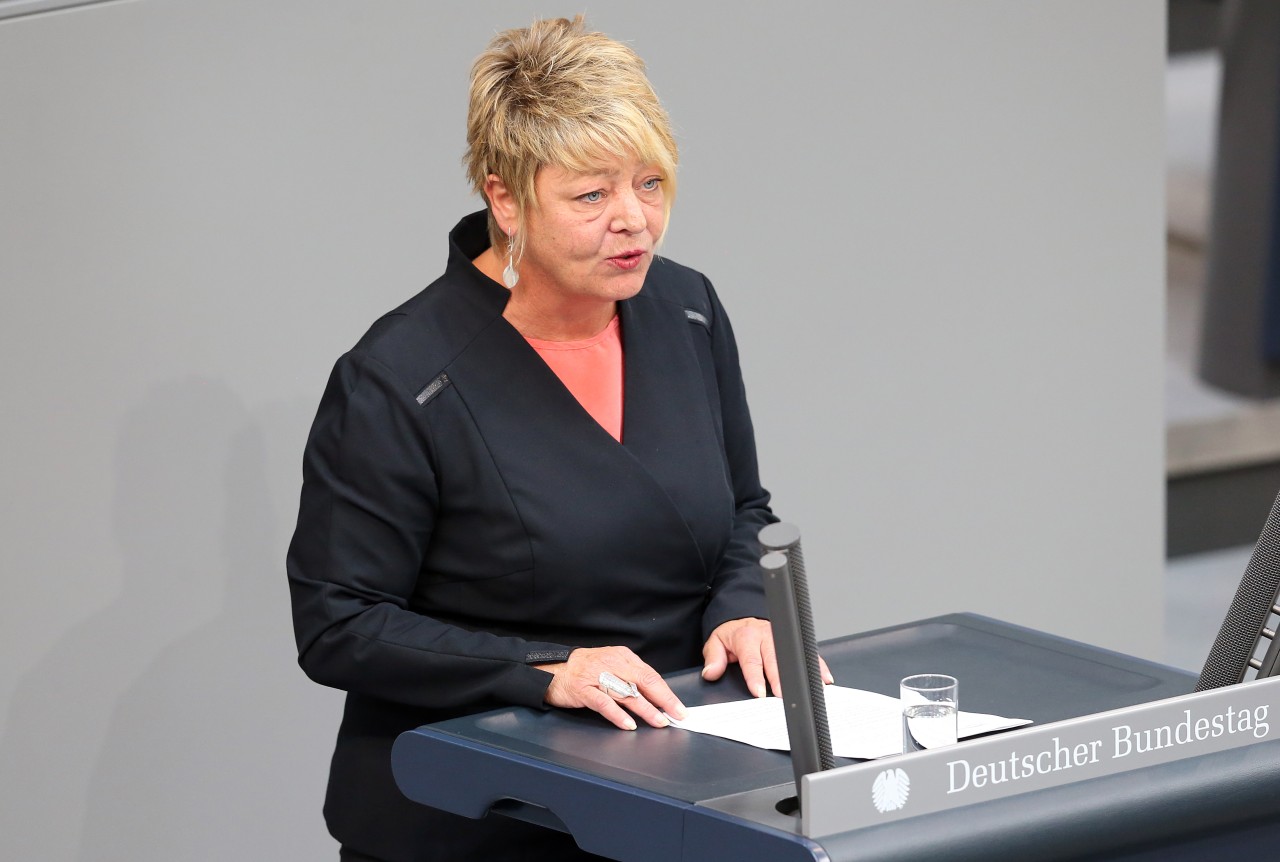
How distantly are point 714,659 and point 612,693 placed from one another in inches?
8.3

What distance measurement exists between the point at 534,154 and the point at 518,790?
0.70 metres

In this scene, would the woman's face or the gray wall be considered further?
the gray wall

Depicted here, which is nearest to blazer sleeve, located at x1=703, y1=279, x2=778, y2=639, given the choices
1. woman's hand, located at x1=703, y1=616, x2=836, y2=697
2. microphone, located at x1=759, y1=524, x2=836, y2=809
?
woman's hand, located at x1=703, y1=616, x2=836, y2=697

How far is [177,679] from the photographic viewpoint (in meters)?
2.86

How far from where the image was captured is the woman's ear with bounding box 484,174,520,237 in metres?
2.04

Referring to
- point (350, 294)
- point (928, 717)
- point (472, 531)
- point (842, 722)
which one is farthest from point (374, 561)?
point (350, 294)

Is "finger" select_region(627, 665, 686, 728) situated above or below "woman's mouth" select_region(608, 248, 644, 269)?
below

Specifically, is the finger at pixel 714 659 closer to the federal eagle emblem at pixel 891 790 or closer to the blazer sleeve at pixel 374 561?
the blazer sleeve at pixel 374 561

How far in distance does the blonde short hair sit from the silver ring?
0.53m

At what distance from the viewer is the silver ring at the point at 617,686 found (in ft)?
5.90

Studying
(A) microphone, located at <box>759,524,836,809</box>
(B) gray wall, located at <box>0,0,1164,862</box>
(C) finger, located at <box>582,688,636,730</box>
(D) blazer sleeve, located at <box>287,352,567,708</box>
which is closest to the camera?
(A) microphone, located at <box>759,524,836,809</box>

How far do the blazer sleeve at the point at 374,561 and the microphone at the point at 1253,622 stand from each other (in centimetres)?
65

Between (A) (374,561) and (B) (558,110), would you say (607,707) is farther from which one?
(B) (558,110)

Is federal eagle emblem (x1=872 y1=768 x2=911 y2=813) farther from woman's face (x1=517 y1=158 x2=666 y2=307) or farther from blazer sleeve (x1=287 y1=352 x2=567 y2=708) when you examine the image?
woman's face (x1=517 y1=158 x2=666 y2=307)
